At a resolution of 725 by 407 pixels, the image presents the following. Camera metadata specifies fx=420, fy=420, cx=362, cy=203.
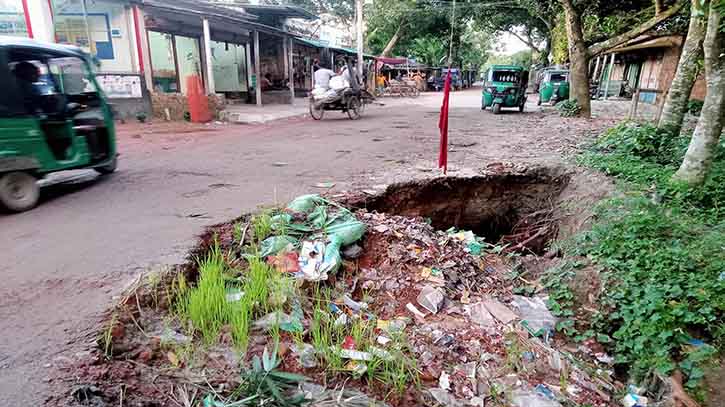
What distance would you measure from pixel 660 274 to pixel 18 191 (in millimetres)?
6018

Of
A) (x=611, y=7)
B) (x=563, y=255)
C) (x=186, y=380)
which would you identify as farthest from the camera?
(x=611, y=7)

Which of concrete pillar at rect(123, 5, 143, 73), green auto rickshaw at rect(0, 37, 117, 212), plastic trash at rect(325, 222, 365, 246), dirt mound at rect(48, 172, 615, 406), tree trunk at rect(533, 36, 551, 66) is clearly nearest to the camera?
dirt mound at rect(48, 172, 615, 406)

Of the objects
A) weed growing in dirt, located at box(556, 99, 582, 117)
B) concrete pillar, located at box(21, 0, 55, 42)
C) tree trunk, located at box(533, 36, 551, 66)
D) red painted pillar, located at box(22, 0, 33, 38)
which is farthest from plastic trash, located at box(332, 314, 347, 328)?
tree trunk, located at box(533, 36, 551, 66)

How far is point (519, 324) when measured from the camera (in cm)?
320

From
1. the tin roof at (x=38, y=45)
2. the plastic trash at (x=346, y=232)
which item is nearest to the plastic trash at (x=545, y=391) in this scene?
the plastic trash at (x=346, y=232)

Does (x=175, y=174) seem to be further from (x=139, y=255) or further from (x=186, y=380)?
(x=186, y=380)

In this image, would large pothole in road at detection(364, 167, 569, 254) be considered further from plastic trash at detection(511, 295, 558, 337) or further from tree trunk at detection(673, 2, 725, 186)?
plastic trash at detection(511, 295, 558, 337)

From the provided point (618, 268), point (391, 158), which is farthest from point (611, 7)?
point (618, 268)

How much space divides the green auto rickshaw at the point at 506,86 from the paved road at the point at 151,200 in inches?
185

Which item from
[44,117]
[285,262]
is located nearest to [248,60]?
[44,117]

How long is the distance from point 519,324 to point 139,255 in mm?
2983

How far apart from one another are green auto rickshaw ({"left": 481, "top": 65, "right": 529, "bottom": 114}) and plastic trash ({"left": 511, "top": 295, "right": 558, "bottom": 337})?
1283cm

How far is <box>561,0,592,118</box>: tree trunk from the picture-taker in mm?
12695

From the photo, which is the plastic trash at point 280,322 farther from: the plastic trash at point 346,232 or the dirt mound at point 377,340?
the plastic trash at point 346,232
